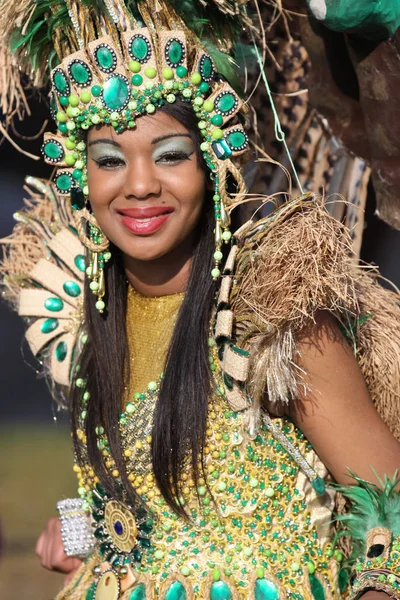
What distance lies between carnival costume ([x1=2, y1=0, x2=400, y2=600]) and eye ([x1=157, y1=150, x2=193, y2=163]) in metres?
0.05

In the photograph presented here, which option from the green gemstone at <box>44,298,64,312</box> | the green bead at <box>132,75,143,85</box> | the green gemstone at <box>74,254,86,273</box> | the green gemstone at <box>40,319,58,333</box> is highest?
the green bead at <box>132,75,143,85</box>

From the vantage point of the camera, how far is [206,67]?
2271mm

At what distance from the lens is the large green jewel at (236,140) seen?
228 centimetres

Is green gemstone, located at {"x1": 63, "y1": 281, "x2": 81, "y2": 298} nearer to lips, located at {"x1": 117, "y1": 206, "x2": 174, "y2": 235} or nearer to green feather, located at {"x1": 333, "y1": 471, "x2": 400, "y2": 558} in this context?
lips, located at {"x1": 117, "y1": 206, "x2": 174, "y2": 235}

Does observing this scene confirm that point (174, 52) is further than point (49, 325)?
No

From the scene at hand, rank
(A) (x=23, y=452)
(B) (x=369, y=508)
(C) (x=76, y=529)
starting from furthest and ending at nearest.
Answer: (A) (x=23, y=452)
(C) (x=76, y=529)
(B) (x=369, y=508)

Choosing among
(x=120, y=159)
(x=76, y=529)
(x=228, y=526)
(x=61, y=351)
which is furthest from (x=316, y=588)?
(x=120, y=159)

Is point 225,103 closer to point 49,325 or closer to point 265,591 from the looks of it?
point 49,325

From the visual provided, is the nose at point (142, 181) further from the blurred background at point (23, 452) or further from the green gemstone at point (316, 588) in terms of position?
the blurred background at point (23, 452)

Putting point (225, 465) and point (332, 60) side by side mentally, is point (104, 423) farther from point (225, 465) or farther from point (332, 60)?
point (332, 60)

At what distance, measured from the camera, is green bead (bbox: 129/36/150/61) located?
2.21 meters

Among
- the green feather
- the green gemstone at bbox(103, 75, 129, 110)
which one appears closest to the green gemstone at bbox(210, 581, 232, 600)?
the green feather

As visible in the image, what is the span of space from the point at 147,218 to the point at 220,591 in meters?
0.89

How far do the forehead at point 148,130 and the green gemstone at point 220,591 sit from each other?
1.05m
